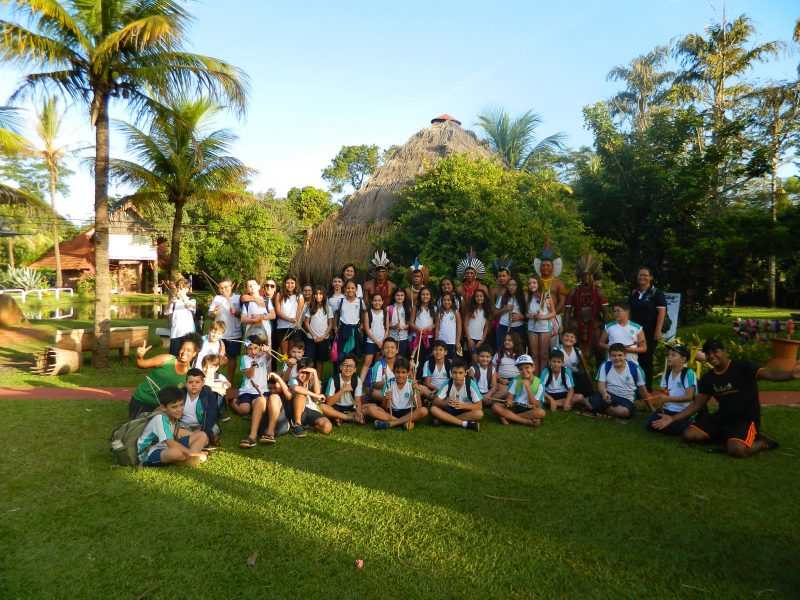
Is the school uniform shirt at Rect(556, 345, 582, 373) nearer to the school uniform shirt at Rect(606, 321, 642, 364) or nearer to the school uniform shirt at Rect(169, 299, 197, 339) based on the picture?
the school uniform shirt at Rect(606, 321, 642, 364)

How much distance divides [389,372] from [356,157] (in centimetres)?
3727

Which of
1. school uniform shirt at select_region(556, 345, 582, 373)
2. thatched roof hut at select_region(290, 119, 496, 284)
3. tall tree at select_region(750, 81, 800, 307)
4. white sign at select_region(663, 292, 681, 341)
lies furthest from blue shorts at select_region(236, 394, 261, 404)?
tall tree at select_region(750, 81, 800, 307)

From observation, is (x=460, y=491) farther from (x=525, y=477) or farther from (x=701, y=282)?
(x=701, y=282)

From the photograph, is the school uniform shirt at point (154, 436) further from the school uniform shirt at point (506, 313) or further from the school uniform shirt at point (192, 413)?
the school uniform shirt at point (506, 313)

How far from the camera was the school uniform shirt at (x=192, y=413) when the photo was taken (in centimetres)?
514

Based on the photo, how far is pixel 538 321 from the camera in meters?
7.18

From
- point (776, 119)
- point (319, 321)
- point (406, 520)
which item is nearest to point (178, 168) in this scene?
point (319, 321)

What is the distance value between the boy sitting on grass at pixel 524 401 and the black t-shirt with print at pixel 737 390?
1709 millimetres

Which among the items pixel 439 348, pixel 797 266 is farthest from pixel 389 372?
pixel 797 266

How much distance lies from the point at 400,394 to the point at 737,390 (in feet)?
10.9

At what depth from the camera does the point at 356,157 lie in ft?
136

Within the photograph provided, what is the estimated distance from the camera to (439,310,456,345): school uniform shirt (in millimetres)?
7176

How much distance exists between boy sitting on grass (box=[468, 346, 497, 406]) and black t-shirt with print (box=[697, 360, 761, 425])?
227 cm

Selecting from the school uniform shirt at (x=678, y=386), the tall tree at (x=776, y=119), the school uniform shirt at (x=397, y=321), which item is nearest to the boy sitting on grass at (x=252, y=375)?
the school uniform shirt at (x=397, y=321)
